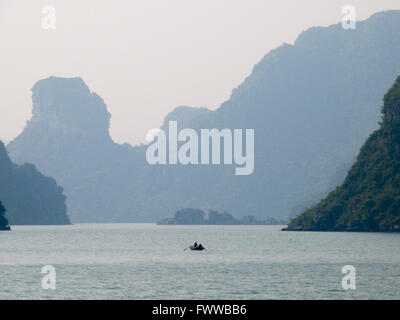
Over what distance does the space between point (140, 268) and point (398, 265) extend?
101 ft

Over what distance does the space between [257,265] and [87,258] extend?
86.0ft
